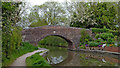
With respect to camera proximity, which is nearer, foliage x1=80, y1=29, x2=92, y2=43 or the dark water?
the dark water

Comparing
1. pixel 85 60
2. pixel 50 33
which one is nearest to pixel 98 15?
pixel 50 33

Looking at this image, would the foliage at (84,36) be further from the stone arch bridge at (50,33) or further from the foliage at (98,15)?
the foliage at (98,15)

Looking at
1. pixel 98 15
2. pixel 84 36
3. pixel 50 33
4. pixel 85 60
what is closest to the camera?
pixel 85 60

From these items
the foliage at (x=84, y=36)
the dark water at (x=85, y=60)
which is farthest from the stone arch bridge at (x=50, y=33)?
the dark water at (x=85, y=60)

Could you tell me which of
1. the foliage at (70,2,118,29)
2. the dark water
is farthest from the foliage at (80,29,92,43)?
the dark water

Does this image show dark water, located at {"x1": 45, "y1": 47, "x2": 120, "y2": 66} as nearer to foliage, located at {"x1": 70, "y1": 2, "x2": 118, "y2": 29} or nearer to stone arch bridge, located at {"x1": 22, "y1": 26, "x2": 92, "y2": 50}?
stone arch bridge, located at {"x1": 22, "y1": 26, "x2": 92, "y2": 50}

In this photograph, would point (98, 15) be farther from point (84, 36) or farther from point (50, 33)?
point (50, 33)

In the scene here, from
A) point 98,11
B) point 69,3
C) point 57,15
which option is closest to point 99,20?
point 98,11

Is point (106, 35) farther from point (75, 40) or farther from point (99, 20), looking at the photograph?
point (99, 20)

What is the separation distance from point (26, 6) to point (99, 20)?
40.5 ft

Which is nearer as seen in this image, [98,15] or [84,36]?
[84,36]

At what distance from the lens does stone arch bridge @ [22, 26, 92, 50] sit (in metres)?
18.2

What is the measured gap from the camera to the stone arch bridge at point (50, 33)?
18.2 metres

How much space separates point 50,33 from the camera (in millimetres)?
18641
